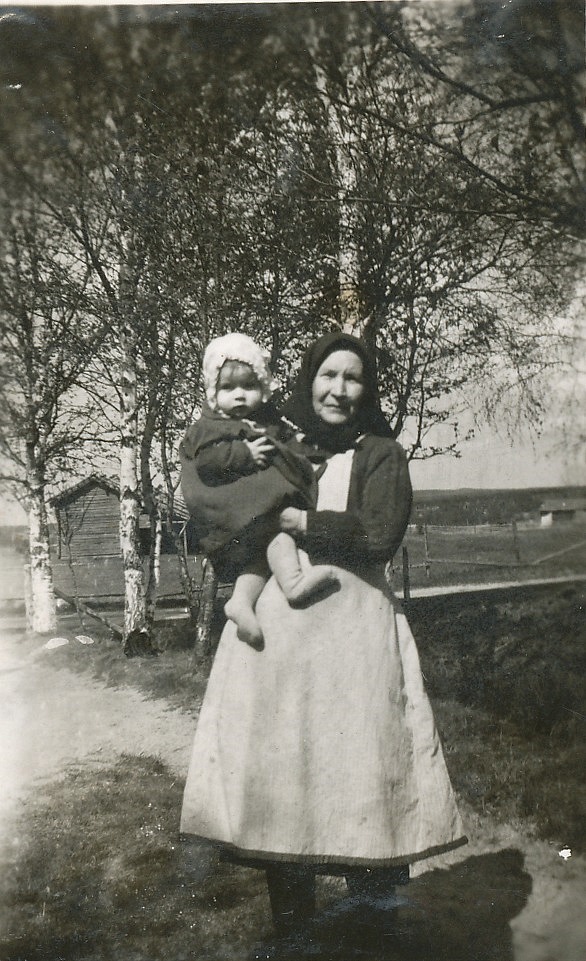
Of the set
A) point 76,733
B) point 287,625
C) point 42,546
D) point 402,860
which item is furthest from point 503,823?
point 42,546

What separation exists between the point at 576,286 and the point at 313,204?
87 cm

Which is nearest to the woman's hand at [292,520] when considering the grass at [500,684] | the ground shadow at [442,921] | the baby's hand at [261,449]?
the baby's hand at [261,449]

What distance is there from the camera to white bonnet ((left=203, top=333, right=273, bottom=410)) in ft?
7.14

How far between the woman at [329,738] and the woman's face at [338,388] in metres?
0.13

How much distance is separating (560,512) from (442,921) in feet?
4.10

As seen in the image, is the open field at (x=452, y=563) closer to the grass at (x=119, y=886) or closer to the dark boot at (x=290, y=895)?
the grass at (x=119, y=886)

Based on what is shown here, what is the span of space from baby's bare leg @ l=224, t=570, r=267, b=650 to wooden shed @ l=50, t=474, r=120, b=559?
1.41 feet

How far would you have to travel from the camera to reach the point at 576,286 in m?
2.42

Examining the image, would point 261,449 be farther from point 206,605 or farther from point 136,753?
point 136,753

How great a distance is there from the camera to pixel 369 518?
2.15 m

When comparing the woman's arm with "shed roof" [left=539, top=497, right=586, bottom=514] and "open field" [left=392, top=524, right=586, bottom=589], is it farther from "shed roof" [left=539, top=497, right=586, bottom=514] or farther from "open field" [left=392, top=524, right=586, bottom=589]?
"shed roof" [left=539, top=497, right=586, bottom=514]

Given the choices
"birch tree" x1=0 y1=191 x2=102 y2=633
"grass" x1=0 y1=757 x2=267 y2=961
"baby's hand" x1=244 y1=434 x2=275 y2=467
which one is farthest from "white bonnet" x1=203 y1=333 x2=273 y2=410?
"grass" x1=0 y1=757 x2=267 y2=961

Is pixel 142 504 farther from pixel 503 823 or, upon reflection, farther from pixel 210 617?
pixel 503 823

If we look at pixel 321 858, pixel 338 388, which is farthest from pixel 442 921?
pixel 338 388
